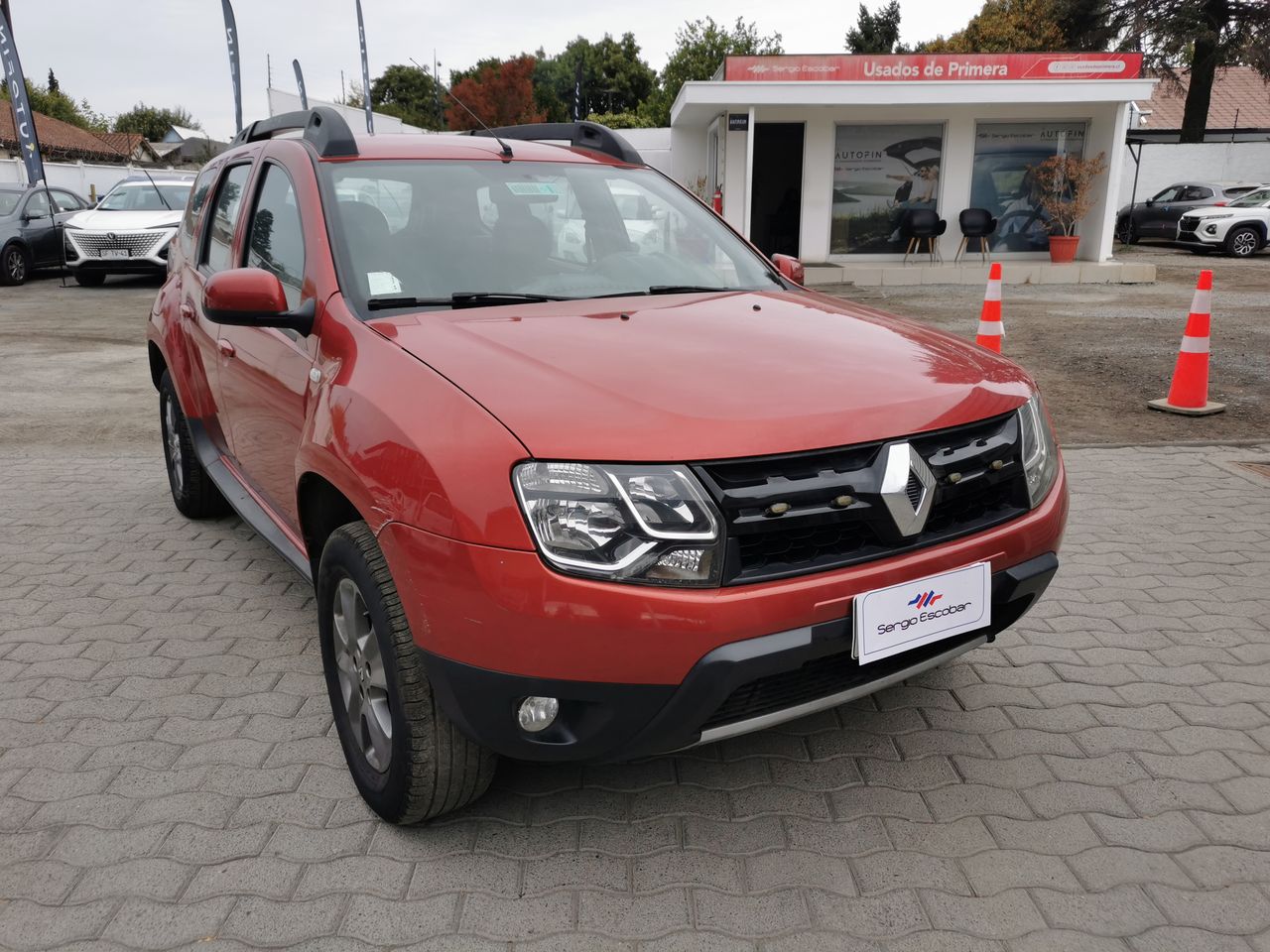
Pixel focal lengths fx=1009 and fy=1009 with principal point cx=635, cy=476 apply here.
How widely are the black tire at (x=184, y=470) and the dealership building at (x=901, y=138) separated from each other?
13653 mm

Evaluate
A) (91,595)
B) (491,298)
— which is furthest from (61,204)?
(491,298)

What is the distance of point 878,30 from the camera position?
62.8 metres

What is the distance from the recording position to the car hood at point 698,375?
6.97 ft

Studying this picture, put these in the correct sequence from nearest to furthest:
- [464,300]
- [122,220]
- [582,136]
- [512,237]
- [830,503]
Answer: [830,503], [464,300], [512,237], [582,136], [122,220]

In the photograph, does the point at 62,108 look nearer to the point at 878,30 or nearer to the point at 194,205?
the point at 878,30

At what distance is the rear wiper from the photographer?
2.84 meters

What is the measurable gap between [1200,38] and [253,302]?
33.7 metres

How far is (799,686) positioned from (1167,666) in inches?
74.0

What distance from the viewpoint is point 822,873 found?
2.42 meters

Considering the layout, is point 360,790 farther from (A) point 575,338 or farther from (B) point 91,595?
(B) point 91,595

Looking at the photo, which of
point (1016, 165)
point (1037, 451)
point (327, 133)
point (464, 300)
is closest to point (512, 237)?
point (464, 300)

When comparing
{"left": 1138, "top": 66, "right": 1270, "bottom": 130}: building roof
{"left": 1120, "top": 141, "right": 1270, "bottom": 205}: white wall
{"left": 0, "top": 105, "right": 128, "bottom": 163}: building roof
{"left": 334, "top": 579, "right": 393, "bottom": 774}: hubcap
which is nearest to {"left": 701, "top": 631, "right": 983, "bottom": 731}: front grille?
{"left": 334, "top": 579, "right": 393, "bottom": 774}: hubcap

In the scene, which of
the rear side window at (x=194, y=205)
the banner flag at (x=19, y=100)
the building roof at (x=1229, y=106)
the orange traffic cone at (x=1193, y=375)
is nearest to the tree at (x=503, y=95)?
the building roof at (x=1229, y=106)

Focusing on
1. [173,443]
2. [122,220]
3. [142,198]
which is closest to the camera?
[173,443]
